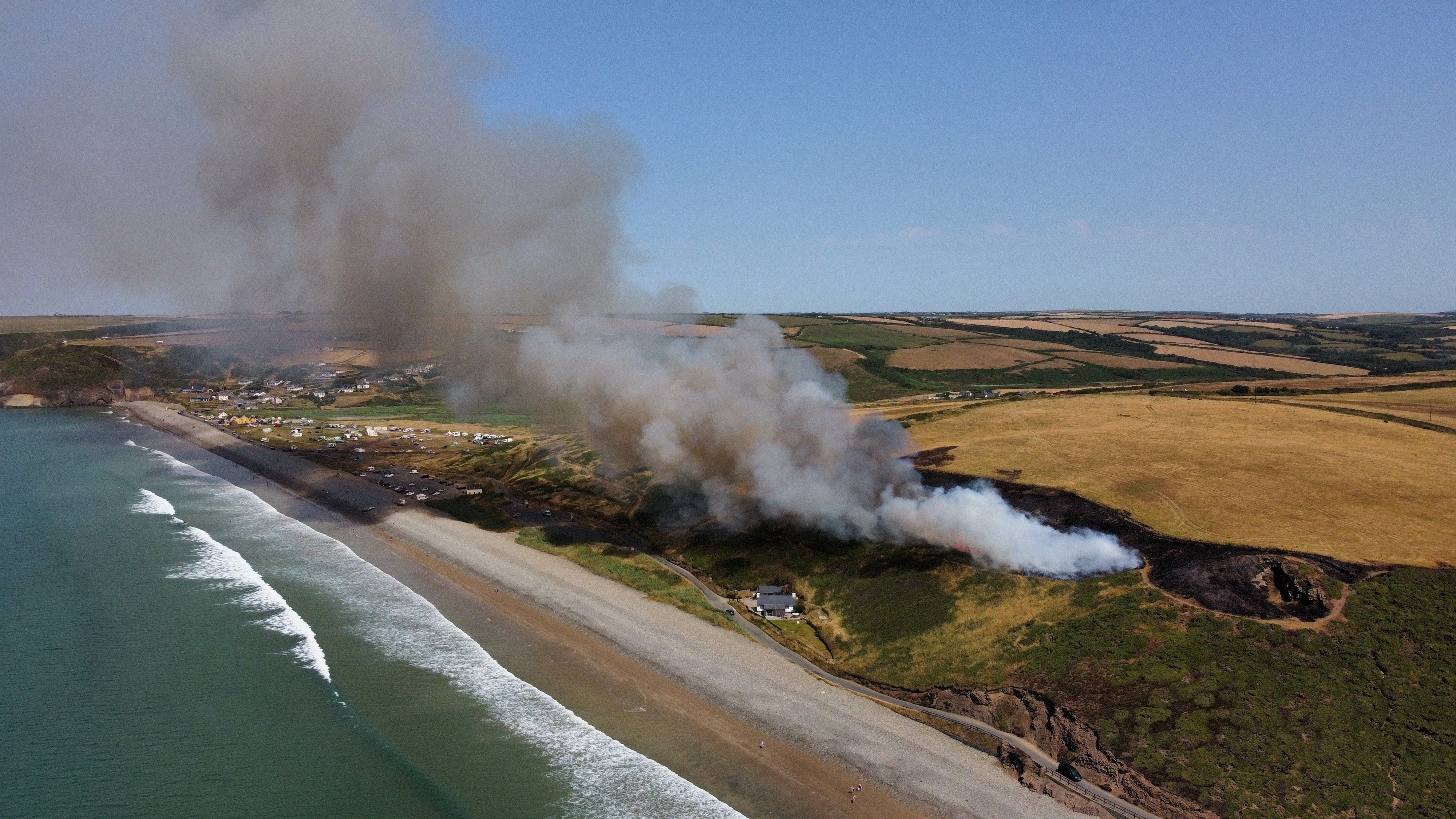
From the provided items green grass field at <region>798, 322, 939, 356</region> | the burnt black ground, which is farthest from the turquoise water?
green grass field at <region>798, 322, 939, 356</region>

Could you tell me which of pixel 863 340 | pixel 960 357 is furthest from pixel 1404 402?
pixel 863 340

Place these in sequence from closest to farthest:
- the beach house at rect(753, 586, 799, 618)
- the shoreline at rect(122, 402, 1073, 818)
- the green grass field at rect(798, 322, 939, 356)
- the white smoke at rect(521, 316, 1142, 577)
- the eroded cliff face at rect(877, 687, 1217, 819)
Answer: the eroded cliff face at rect(877, 687, 1217, 819)
the shoreline at rect(122, 402, 1073, 818)
the white smoke at rect(521, 316, 1142, 577)
the beach house at rect(753, 586, 799, 618)
the green grass field at rect(798, 322, 939, 356)

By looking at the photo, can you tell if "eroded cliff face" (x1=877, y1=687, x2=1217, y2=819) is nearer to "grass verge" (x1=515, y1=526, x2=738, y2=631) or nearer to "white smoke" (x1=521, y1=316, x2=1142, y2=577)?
"white smoke" (x1=521, y1=316, x2=1142, y2=577)

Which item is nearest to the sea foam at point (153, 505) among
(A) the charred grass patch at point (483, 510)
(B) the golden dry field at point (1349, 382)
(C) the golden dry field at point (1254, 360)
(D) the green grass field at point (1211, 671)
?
(A) the charred grass patch at point (483, 510)

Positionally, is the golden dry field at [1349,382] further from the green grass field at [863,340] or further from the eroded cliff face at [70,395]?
the eroded cliff face at [70,395]

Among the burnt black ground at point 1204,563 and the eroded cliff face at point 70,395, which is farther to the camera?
the eroded cliff face at point 70,395

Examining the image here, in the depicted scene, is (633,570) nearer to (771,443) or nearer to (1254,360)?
(771,443)
